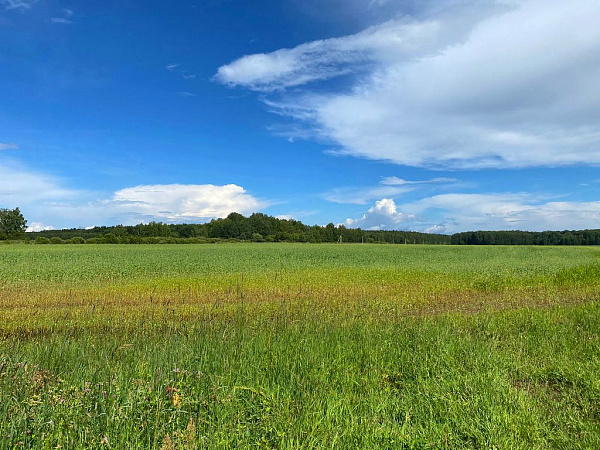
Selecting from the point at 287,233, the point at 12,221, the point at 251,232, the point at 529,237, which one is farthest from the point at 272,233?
the point at 529,237

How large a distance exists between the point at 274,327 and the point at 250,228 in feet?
423

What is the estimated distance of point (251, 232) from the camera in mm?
134500

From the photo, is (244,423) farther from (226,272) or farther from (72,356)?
(226,272)

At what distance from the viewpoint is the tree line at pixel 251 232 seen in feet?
391

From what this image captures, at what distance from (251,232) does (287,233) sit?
53.1 ft

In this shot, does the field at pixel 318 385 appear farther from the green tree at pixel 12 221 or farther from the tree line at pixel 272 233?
the green tree at pixel 12 221

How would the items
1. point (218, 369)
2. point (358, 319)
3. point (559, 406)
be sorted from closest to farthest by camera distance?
point (559, 406), point (218, 369), point (358, 319)

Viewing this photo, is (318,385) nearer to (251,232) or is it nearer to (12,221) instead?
(251,232)

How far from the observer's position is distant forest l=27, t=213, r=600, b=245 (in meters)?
121

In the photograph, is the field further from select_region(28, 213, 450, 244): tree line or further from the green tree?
the green tree

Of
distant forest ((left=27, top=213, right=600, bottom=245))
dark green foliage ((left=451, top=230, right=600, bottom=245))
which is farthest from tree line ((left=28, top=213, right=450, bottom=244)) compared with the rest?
dark green foliage ((left=451, top=230, right=600, bottom=245))

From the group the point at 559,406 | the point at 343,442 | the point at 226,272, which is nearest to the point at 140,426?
Result: the point at 343,442

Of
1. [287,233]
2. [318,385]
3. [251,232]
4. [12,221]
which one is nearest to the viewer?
[318,385]

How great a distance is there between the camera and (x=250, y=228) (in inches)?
5359
